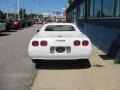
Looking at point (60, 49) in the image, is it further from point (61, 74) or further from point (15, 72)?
point (15, 72)

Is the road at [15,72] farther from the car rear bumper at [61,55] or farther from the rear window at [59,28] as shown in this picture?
the rear window at [59,28]

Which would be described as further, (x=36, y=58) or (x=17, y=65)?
(x=17, y=65)

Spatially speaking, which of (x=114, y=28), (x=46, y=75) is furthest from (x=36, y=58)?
(x=114, y=28)

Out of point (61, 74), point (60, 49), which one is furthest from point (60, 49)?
point (61, 74)

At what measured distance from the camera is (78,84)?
7.81m

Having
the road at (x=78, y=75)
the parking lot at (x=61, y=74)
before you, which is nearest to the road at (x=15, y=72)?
the parking lot at (x=61, y=74)

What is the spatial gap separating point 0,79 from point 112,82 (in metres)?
2.85

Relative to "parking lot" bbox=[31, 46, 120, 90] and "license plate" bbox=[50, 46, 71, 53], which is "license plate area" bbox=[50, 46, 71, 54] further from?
"parking lot" bbox=[31, 46, 120, 90]

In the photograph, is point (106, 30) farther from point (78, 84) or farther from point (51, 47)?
point (78, 84)

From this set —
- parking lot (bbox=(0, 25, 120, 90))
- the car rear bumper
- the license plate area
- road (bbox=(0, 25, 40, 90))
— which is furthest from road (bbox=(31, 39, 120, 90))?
the license plate area

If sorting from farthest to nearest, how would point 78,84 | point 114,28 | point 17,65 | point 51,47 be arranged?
point 114,28 → point 17,65 → point 51,47 → point 78,84

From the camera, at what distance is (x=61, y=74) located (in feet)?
29.9

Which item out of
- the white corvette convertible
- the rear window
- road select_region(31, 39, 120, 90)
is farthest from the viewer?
the rear window

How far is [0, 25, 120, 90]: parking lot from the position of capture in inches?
300
